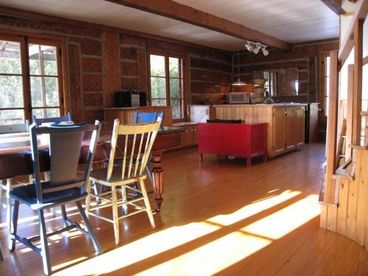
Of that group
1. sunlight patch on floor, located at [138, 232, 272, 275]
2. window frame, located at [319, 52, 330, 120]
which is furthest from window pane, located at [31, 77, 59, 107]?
window frame, located at [319, 52, 330, 120]

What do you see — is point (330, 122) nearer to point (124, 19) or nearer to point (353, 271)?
point (353, 271)

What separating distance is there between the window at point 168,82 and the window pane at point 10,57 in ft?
9.36

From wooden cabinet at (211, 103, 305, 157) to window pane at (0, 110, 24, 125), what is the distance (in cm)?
341

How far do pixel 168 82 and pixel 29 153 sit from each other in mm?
5703

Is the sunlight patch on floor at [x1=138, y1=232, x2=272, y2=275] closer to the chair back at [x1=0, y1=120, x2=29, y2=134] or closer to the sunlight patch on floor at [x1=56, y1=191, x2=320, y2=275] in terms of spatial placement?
the sunlight patch on floor at [x1=56, y1=191, x2=320, y2=275]

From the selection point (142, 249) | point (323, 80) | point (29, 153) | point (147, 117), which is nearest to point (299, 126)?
point (323, 80)

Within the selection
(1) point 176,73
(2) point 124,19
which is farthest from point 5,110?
(1) point 176,73

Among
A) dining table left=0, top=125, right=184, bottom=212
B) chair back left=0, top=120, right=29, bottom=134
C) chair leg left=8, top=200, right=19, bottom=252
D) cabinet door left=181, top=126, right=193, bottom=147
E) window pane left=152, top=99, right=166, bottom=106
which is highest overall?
window pane left=152, top=99, right=166, bottom=106

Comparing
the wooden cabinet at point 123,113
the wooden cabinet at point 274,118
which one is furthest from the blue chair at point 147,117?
the wooden cabinet at point 274,118

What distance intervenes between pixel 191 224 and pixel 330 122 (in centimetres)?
147

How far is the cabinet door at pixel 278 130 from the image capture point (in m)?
5.82

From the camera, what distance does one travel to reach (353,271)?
209cm

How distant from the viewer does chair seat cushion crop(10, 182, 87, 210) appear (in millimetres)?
2180

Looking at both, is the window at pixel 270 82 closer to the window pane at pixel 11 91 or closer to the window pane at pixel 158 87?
the window pane at pixel 158 87
